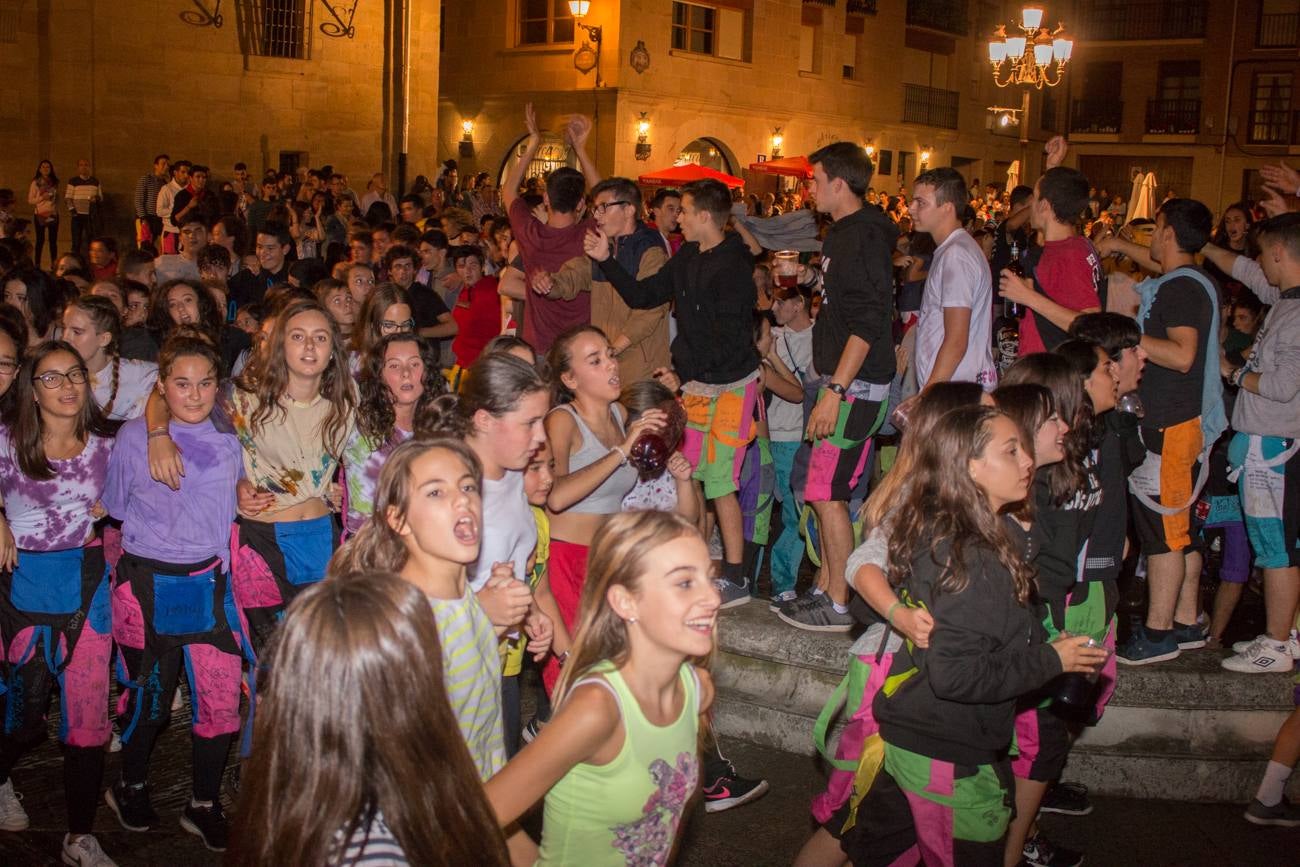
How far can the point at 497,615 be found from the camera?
3285mm

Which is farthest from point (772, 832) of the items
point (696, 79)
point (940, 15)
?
point (940, 15)

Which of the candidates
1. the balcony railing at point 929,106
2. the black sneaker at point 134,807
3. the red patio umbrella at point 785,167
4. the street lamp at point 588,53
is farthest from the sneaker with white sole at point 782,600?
the balcony railing at point 929,106

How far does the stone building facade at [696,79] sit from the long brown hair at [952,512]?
26945 millimetres

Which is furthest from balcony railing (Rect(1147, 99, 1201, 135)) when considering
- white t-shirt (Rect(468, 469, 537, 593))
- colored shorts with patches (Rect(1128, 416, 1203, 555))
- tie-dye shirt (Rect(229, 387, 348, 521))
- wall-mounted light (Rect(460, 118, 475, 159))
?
white t-shirt (Rect(468, 469, 537, 593))

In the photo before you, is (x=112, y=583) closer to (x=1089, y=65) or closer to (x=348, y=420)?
(x=348, y=420)

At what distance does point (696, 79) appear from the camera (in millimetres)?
31531

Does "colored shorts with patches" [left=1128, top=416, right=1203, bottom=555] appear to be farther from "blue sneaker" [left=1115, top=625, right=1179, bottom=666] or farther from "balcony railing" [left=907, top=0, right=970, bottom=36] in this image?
"balcony railing" [left=907, top=0, right=970, bottom=36]

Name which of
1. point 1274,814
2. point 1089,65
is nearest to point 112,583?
point 1274,814

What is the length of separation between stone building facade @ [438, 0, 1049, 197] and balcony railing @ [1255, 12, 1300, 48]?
1212 cm

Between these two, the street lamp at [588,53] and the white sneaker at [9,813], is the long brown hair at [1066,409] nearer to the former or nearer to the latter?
the white sneaker at [9,813]

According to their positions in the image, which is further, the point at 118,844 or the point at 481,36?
the point at 481,36

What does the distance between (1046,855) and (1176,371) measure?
7.51ft

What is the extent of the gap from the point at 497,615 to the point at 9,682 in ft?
7.49

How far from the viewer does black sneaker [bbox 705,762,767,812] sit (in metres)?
4.96
